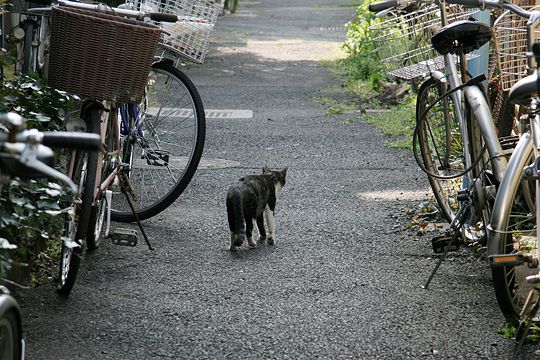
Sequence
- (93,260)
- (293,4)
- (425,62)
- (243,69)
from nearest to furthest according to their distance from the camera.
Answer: (93,260)
(425,62)
(243,69)
(293,4)

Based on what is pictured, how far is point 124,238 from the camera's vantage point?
591cm

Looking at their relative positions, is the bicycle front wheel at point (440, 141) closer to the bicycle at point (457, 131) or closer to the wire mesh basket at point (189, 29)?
the bicycle at point (457, 131)

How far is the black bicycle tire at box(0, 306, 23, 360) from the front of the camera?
320 cm

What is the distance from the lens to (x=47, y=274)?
563cm

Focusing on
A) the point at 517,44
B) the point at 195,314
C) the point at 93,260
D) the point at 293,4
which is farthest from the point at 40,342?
the point at 293,4

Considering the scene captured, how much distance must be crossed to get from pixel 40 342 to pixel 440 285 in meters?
2.26

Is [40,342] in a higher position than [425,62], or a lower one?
lower

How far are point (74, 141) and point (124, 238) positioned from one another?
3244 mm

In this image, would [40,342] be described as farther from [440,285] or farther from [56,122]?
[440,285]

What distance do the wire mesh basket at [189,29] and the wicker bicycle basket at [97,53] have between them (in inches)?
46.1

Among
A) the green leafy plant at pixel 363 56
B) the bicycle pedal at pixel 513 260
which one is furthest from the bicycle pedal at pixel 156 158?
the green leafy plant at pixel 363 56

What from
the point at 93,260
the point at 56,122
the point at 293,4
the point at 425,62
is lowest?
the point at 293,4

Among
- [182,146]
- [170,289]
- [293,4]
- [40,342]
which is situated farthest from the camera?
[293,4]

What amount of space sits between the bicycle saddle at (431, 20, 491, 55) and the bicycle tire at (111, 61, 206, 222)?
1.87 m
